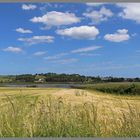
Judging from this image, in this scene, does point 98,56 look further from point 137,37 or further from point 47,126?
point 47,126

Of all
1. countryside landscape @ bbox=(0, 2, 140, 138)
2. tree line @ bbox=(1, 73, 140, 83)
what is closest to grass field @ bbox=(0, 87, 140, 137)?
countryside landscape @ bbox=(0, 2, 140, 138)

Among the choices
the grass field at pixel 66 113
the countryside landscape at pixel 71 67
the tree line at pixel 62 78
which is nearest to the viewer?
the grass field at pixel 66 113

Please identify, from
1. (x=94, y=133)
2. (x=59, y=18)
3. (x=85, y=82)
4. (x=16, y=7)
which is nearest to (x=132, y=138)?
(x=94, y=133)

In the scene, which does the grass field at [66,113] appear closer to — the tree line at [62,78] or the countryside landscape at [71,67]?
the countryside landscape at [71,67]

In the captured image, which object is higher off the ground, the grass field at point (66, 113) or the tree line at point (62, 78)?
the tree line at point (62, 78)

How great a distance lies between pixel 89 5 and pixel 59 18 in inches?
16.9

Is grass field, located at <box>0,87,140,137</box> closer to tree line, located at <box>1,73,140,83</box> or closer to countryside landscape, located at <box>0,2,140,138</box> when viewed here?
countryside landscape, located at <box>0,2,140,138</box>

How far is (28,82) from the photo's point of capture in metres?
4.52

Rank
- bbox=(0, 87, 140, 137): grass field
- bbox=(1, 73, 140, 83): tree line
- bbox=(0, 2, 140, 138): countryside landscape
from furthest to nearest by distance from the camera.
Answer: bbox=(1, 73, 140, 83): tree line → bbox=(0, 2, 140, 138): countryside landscape → bbox=(0, 87, 140, 137): grass field

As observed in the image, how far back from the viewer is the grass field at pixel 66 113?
412 centimetres

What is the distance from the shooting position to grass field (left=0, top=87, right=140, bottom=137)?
4.12m

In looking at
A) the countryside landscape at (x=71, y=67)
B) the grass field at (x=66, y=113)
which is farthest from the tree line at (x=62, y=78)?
the grass field at (x=66, y=113)

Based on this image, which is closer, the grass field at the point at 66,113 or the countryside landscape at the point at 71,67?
the grass field at the point at 66,113

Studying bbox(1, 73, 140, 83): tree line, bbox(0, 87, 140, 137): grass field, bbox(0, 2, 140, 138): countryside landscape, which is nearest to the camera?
bbox(0, 87, 140, 137): grass field
